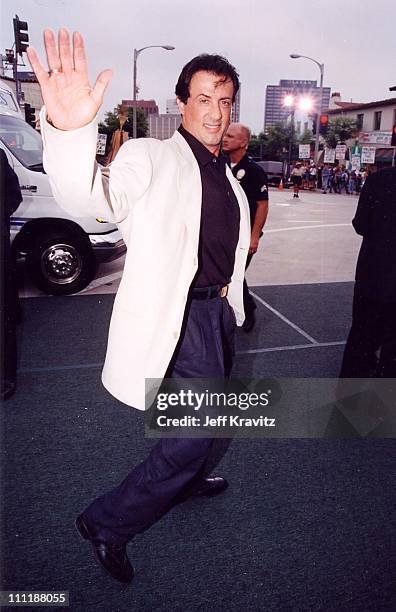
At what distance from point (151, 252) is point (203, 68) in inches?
35.3

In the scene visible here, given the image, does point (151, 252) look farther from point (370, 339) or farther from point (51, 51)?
point (370, 339)

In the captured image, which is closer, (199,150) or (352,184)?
(199,150)

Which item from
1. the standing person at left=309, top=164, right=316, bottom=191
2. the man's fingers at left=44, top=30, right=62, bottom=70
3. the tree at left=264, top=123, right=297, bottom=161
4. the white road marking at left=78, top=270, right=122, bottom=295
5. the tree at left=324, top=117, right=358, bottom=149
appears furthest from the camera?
the tree at left=264, top=123, right=297, bottom=161

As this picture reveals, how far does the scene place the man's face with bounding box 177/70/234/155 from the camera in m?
2.23

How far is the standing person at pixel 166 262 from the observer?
1843 mm

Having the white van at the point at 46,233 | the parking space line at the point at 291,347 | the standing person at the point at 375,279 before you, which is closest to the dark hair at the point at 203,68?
the standing person at the point at 375,279

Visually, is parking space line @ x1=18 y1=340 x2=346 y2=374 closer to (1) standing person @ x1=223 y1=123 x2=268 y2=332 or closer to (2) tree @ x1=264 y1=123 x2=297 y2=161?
(1) standing person @ x1=223 y1=123 x2=268 y2=332

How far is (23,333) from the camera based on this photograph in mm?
5398

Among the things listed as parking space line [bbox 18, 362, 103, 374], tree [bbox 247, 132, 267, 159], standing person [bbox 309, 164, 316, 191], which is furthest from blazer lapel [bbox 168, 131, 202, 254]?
tree [bbox 247, 132, 267, 159]

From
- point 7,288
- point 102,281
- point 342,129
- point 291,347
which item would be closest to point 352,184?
point 342,129

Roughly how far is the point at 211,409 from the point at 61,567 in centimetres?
101

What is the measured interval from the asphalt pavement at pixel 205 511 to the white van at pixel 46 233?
1913 mm

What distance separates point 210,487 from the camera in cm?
291

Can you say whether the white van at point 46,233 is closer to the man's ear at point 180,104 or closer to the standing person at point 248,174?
the standing person at point 248,174
